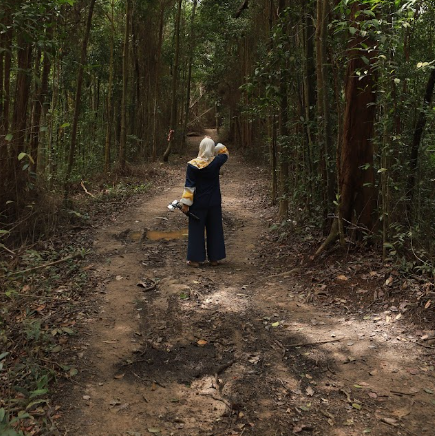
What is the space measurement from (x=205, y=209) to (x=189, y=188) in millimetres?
403

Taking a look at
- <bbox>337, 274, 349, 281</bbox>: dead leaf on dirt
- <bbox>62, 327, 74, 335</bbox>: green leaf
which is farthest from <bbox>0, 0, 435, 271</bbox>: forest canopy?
<bbox>62, 327, 74, 335</bbox>: green leaf

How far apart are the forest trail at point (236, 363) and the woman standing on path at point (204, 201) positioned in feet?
1.31

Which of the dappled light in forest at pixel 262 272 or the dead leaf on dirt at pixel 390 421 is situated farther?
the dappled light in forest at pixel 262 272

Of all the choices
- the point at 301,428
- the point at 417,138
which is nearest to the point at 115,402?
the point at 301,428

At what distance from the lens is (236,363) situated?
13.5 feet

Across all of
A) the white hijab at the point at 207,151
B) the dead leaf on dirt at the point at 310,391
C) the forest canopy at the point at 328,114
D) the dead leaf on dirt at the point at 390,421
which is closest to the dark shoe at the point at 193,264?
the white hijab at the point at 207,151

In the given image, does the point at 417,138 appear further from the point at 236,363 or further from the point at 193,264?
the point at 236,363

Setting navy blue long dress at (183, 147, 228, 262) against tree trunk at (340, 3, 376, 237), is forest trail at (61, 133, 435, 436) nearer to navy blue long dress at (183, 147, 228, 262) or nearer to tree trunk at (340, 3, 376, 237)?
navy blue long dress at (183, 147, 228, 262)

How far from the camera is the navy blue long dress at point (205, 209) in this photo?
695cm

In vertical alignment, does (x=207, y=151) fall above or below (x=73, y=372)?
above

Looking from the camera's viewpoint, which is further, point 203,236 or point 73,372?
point 203,236

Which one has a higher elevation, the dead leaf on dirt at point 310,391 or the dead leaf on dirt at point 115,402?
the dead leaf on dirt at point 310,391

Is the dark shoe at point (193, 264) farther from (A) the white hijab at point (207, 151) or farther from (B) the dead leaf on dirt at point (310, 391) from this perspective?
(B) the dead leaf on dirt at point (310, 391)

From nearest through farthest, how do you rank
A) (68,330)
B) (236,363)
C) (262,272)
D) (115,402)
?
(115,402) < (236,363) < (68,330) < (262,272)
